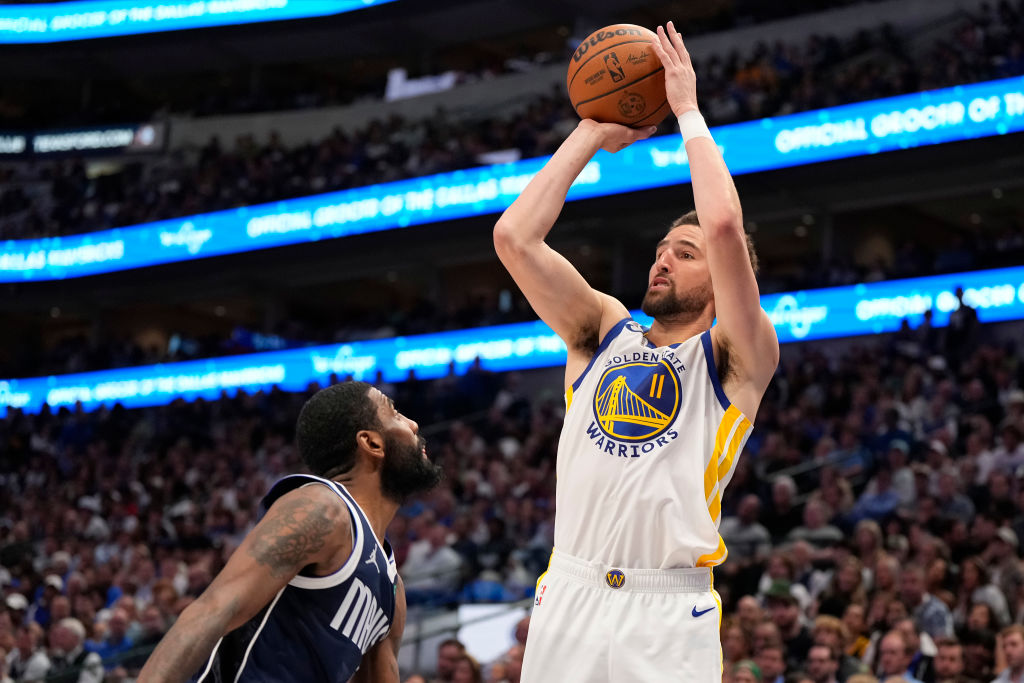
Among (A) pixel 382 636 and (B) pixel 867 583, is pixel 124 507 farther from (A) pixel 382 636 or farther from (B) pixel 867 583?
(A) pixel 382 636

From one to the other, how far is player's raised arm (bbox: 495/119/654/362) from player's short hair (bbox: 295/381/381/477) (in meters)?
0.55

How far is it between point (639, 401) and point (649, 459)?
6.6 inches

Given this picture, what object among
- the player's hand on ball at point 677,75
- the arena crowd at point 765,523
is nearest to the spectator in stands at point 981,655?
the arena crowd at point 765,523

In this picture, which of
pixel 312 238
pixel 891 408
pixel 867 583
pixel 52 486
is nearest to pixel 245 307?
pixel 312 238

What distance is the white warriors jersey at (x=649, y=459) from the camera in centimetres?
291

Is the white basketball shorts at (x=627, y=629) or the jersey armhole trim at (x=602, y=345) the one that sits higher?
the jersey armhole trim at (x=602, y=345)

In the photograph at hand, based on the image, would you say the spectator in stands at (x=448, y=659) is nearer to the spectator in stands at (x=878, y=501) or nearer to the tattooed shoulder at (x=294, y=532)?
the spectator in stands at (x=878, y=501)

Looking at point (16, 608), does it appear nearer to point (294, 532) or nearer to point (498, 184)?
point (294, 532)

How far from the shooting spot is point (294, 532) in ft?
8.72

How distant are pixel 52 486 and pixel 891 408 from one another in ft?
40.9

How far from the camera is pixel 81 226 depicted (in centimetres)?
2238

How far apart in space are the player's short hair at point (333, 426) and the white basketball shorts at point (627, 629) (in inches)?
26.5

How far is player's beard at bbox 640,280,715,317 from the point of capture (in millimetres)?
3188

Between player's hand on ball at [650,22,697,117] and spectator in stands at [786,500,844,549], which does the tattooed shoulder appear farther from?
spectator in stands at [786,500,844,549]
